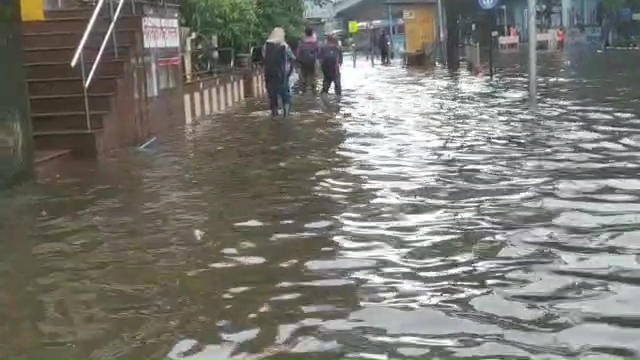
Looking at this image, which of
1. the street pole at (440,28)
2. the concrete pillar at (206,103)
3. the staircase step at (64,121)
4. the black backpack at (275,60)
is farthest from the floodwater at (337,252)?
the street pole at (440,28)

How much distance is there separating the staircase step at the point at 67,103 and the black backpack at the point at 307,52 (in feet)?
34.8

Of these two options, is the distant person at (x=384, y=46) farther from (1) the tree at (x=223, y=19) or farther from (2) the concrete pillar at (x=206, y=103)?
(2) the concrete pillar at (x=206, y=103)

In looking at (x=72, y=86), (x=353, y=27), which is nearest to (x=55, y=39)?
(x=72, y=86)

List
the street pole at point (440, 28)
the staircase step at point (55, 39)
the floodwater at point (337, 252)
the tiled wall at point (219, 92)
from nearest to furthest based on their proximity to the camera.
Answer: the floodwater at point (337, 252) → the staircase step at point (55, 39) → the tiled wall at point (219, 92) → the street pole at point (440, 28)

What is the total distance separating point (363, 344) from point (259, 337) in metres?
0.60

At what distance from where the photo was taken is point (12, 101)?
11.0m

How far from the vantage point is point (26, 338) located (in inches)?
222

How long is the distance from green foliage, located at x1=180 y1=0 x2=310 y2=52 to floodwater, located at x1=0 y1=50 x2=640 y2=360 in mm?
8332

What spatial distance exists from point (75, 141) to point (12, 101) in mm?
2955

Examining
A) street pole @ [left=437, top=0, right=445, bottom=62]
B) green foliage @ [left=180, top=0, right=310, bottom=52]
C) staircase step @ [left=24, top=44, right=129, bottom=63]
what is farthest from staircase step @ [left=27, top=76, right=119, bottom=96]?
street pole @ [left=437, top=0, right=445, bottom=62]

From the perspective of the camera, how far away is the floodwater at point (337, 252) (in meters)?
5.46

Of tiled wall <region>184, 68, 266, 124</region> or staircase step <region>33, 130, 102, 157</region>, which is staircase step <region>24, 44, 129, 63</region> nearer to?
staircase step <region>33, 130, 102, 157</region>

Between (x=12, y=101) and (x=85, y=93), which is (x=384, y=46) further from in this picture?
(x=12, y=101)

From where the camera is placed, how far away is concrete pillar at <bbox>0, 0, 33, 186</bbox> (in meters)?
10.8
